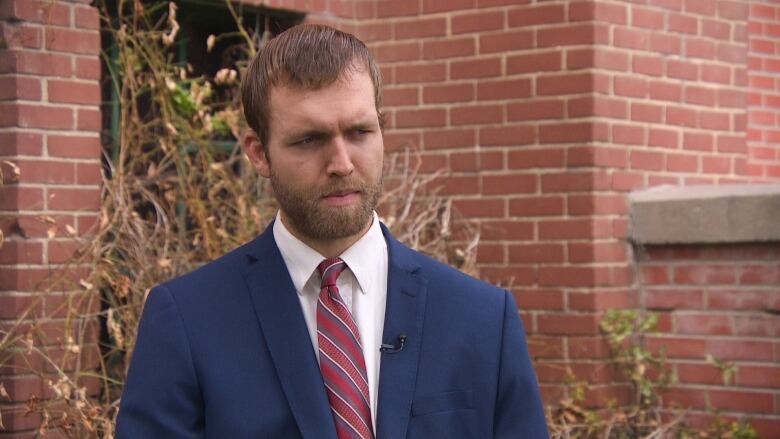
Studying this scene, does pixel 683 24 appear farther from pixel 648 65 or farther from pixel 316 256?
pixel 316 256

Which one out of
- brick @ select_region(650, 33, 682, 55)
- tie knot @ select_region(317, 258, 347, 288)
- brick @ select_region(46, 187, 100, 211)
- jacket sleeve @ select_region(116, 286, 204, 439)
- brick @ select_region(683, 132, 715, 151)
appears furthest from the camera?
brick @ select_region(683, 132, 715, 151)

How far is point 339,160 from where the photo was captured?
8.34ft

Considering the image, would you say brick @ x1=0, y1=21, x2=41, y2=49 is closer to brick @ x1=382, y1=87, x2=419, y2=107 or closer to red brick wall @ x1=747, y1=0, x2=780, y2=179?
brick @ x1=382, y1=87, x2=419, y2=107

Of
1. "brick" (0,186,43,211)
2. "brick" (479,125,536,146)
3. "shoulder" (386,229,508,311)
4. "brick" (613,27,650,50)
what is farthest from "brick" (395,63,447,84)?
"shoulder" (386,229,508,311)

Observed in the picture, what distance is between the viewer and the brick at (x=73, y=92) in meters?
4.66

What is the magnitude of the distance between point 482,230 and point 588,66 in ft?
2.87

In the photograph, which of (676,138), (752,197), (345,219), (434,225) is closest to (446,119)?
(434,225)

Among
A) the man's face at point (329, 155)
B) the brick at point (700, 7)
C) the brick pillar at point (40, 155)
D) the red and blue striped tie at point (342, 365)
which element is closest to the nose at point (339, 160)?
the man's face at point (329, 155)

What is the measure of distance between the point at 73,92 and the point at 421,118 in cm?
177

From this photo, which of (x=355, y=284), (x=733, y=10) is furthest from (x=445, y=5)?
A: (x=355, y=284)

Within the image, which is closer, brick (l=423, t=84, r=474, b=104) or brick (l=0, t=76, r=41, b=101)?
brick (l=0, t=76, r=41, b=101)

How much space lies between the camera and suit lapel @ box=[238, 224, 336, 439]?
2531 mm

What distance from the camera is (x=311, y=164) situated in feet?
8.45

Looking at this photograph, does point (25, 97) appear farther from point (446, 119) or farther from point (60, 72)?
point (446, 119)
